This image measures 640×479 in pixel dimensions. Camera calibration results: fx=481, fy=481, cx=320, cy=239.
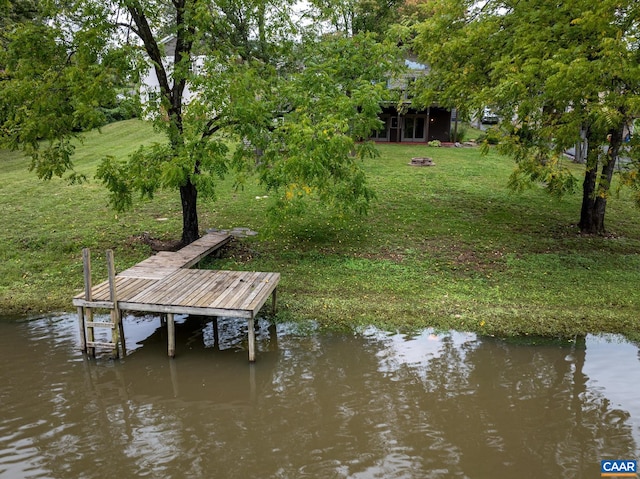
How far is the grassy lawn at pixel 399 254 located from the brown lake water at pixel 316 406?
2.61 ft

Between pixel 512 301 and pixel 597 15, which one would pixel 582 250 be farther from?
pixel 597 15

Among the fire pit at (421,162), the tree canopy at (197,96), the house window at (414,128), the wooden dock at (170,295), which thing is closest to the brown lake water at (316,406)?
the wooden dock at (170,295)

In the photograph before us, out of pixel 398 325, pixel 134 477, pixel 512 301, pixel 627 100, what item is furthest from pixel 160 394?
pixel 627 100

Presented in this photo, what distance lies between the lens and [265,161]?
10219 millimetres

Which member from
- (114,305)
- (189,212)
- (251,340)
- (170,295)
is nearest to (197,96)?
(189,212)

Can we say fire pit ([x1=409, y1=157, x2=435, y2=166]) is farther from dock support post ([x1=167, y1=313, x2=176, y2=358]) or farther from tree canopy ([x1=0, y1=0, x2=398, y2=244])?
dock support post ([x1=167, y1=313, x2=176, y2=358])

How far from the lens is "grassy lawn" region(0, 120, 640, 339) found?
346 inches

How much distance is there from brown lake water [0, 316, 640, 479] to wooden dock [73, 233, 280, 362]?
523 millimetres

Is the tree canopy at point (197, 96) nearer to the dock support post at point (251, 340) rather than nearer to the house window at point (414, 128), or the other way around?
the dock support post at point (251, 340)

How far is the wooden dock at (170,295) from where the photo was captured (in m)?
7.26

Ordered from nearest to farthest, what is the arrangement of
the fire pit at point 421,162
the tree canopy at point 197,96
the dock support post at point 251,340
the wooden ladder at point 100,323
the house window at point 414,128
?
the dock support post at point 251,340 → the wooden ladder at point 100,323 → the tree canopy at point 197,96 → the fire pit at point 421,162 → the house window at point 414,128

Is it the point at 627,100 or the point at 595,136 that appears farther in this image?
the point at 595,136

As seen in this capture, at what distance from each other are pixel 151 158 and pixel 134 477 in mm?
6722

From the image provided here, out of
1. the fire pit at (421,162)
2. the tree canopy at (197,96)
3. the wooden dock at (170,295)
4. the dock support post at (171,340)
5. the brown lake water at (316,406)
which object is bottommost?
the brown lake water at (316,406)
